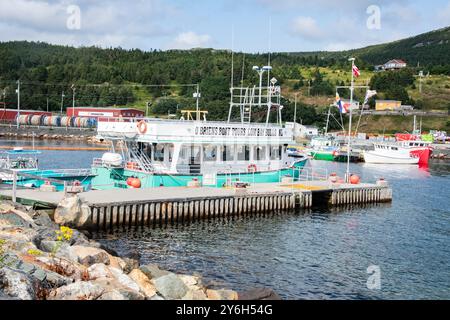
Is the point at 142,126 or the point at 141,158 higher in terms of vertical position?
the point at 142,126

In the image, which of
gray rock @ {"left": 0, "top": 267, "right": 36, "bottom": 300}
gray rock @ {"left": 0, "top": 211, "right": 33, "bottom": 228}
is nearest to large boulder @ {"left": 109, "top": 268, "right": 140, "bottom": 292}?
gray rock @ {"left": 0, "top": 267, "right": 36, "bottom": 300}

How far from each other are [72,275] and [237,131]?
25.4 metres

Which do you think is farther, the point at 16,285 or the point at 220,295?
the point at 220,295

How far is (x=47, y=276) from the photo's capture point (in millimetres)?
15812

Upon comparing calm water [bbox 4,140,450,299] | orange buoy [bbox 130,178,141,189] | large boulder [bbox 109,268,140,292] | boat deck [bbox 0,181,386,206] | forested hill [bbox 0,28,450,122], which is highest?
forested hill [bbox 0,28,450,122]

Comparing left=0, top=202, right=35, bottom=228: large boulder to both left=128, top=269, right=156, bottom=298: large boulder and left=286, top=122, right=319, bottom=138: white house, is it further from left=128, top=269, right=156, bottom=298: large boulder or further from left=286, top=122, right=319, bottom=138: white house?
left=286, top=122, right=319, bottom=138: white house

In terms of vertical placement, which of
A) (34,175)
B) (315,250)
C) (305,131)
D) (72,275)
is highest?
(305,131)

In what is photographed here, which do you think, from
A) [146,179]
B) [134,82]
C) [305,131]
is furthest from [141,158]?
[134,82]

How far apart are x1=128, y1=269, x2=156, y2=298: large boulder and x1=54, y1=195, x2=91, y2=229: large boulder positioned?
35.9 ft

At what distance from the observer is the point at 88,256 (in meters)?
19.5

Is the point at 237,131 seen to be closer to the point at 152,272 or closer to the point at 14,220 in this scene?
the point at 14,220

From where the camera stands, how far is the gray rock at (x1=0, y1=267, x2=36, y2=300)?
1394 cm

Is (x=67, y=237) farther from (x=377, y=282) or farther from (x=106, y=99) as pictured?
(x=106, y=99)

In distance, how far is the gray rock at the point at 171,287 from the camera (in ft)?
57.2
